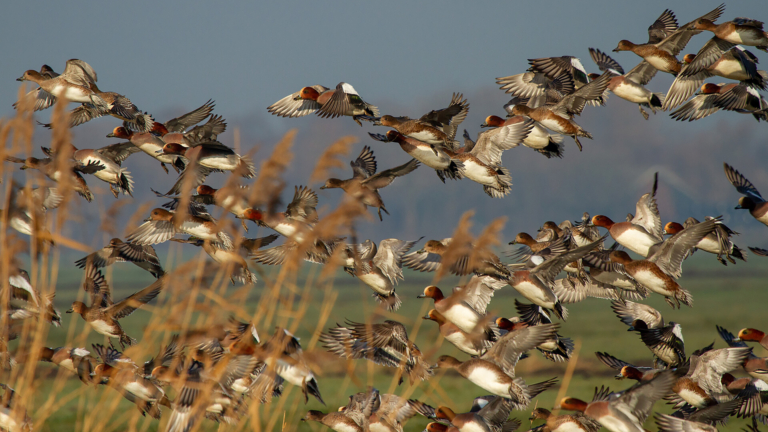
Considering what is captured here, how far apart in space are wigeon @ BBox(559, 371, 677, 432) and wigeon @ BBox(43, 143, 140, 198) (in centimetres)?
593

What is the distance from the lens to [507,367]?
20.1 ft

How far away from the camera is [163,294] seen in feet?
13.0

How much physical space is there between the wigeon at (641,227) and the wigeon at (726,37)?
5.20 feet

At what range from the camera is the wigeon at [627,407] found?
490 centimetres

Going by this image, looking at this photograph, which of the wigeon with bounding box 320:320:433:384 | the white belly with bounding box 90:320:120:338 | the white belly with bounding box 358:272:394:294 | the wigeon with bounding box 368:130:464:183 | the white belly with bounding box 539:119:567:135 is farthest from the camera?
the white belly with bounding box 539:119:567:135

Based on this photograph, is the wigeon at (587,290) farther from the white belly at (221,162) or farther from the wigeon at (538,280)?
the white belly at (221,162)

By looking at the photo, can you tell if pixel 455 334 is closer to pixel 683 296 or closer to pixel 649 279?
pixel 649 279

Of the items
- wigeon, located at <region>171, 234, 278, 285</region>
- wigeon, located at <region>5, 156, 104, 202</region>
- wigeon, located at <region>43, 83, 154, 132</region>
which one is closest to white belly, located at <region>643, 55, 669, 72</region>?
wigeon, located at <region>171, 234, 278, 285</region>

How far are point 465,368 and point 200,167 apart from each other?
3891mm

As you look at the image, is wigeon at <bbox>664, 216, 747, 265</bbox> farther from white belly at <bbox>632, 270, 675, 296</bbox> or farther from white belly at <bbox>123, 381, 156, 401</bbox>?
white belly at <bbox>123, 381, 156, 401</bbox>

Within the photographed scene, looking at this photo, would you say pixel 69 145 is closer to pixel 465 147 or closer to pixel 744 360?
pixel 465 147

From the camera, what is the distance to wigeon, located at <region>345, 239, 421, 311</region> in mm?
7406

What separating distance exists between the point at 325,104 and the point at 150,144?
2114mm

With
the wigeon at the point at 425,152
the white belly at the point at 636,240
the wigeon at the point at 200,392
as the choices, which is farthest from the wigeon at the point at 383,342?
the white belly at the point at 636,240
